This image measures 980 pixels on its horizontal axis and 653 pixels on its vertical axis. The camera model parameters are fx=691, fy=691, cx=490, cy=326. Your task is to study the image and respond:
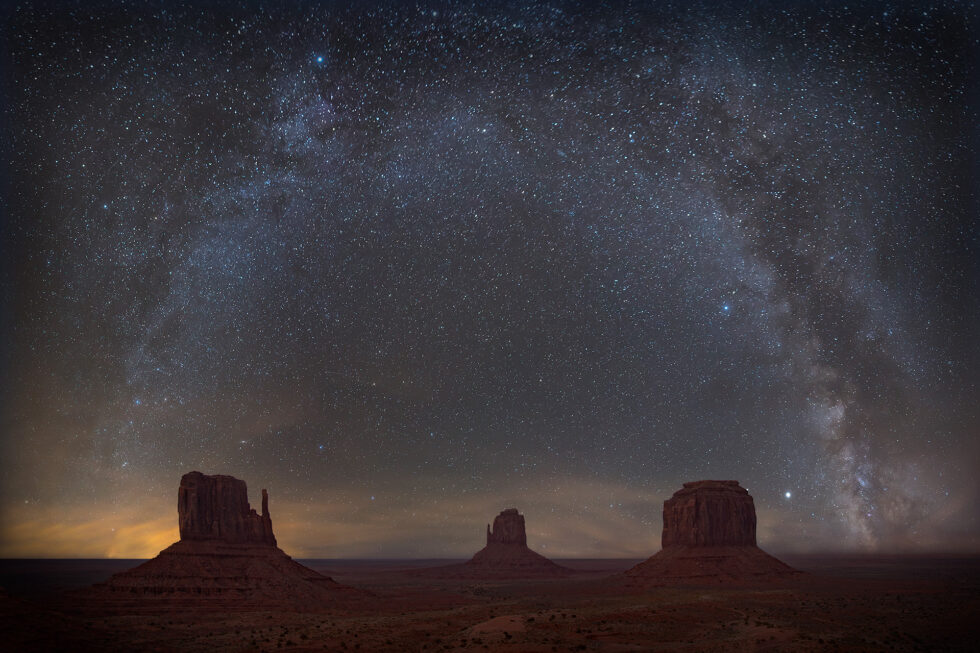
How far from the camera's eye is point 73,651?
3669 centimetres

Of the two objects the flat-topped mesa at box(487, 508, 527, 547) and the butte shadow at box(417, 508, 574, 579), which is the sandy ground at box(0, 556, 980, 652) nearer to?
the butte shadow at box(417, 508, 574, 579)

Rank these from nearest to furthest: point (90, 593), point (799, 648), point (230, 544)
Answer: point (799, 648) → point (90, 593) → point (230, 544)

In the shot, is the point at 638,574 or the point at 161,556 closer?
the point at 161,556

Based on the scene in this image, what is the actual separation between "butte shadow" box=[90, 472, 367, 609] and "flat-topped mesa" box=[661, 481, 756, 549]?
62.2m

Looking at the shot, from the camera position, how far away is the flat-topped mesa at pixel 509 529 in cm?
18638

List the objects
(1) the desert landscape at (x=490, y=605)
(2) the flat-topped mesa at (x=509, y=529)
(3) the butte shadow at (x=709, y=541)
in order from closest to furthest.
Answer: (1) the desert landscape at (x=490, y=605), (3) the butte shadow at (x=709, y=541), (2) the flat-topped mesa at (x=509, y=529)

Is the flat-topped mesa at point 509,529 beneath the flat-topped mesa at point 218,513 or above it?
beneath

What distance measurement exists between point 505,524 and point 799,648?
145675 mm

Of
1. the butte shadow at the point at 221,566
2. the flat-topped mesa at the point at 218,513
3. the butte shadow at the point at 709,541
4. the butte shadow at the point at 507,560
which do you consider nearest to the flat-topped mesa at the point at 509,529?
the butte shadow at the point at 507,560

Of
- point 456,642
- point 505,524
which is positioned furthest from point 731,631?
point 505,524

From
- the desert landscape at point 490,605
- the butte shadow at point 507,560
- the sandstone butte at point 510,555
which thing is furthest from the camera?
the sandstone butte at point 510,555

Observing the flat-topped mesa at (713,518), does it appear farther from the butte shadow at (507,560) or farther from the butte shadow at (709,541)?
the butte shadow at (507,560)

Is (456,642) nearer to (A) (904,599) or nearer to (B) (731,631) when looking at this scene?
(B) (731,631)

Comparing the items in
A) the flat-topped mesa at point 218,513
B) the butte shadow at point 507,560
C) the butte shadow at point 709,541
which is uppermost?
the flat-topped mesa at point 218,513
